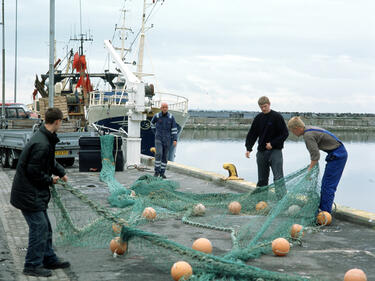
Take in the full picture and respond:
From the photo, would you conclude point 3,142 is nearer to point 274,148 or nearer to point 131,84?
point 131,84

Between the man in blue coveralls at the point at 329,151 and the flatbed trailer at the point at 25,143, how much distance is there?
33.1ft

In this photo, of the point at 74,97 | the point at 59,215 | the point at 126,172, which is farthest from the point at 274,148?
the point at 74,97

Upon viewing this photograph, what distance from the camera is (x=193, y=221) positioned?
8273 millimetres

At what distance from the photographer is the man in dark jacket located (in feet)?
17.4

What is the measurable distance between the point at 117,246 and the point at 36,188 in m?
1.25

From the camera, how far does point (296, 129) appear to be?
7.77 meters

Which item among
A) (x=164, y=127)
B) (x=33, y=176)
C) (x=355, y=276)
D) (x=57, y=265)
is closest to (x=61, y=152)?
(x=164, y=127)

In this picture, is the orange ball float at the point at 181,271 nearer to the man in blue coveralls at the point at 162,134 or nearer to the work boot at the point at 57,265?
the work boot at the point at 57,265

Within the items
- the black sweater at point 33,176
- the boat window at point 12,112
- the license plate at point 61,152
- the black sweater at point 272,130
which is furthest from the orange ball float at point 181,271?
the boat window at point 12,112

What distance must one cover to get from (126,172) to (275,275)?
36.2 feet

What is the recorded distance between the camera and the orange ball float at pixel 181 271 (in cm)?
498

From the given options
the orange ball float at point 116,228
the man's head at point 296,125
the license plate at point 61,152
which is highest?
the man's head at point 296,125

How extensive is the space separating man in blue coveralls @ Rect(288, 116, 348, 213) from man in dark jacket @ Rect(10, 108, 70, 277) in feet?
12.4

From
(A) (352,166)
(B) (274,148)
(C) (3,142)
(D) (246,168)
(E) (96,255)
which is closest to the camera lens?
(E) (96,255)
